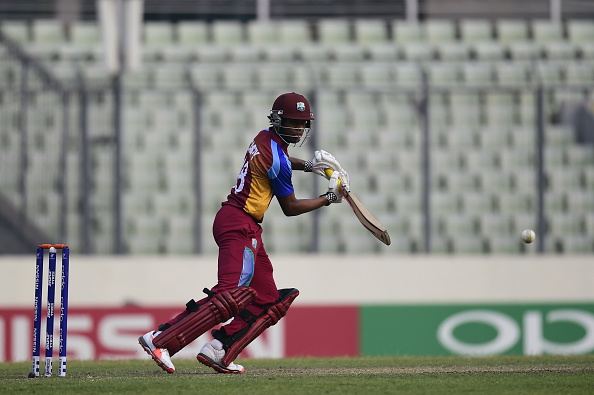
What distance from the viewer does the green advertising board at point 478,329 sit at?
1027cm

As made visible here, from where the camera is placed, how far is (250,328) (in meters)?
6.31

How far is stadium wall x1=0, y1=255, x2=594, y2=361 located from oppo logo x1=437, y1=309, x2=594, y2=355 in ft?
0.04

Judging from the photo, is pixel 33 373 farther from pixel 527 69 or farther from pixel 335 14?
pixel 335 14

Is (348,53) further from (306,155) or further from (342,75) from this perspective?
(306,155)

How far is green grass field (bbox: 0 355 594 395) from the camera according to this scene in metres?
5.48

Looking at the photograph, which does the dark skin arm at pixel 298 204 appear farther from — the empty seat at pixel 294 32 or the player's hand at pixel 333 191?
the empty seat at pixel 294 32

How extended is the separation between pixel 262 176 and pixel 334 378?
4.48ft

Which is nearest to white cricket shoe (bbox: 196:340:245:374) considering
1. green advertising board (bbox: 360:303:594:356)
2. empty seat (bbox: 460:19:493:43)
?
green advertising board (bbox: 360:303:594:356)

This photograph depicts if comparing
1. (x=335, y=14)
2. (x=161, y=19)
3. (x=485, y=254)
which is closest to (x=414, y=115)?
(x=485, y=254)

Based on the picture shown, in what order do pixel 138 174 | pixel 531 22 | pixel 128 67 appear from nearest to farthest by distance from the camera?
pixel 138 174
pixel 128 67
pixel 531 22

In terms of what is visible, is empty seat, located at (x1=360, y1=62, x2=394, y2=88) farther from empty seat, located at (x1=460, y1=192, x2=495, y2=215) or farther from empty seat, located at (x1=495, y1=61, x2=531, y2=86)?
empty seat, located at (x1=460, y1=192, x2=495, y2=215)

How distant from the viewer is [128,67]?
1348 centimetres

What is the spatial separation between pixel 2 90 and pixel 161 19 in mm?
5220

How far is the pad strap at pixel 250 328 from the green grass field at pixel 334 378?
17 cm
